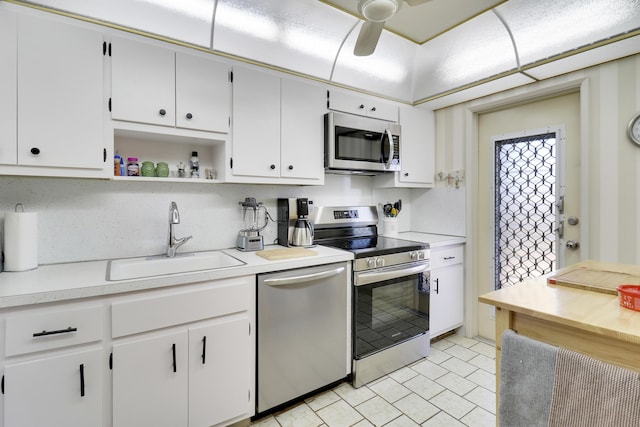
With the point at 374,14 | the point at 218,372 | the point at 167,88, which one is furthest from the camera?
the point at 167,88

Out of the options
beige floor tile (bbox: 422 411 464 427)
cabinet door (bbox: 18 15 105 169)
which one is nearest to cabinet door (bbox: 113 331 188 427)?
cabinet door (bbox: 18 15 105 169)

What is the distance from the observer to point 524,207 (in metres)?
2.65

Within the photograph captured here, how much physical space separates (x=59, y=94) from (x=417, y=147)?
9.04 ft

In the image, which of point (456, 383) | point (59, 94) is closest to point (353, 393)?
point (456, 383)

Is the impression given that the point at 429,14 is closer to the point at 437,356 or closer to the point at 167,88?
the point at 167,88

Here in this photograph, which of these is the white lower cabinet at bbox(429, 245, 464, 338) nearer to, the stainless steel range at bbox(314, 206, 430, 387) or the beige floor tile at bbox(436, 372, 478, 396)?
the stainless steel range at bbox(314, 206, 430, 387)

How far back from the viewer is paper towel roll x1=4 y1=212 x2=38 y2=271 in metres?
1.55

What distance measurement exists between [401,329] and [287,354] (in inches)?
40.1

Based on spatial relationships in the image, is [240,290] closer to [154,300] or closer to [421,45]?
[154,300]

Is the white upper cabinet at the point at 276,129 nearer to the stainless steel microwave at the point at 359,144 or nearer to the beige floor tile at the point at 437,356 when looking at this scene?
the stainless steel microwave at the point at 359,144

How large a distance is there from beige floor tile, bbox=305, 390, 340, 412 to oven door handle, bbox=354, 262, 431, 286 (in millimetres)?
769

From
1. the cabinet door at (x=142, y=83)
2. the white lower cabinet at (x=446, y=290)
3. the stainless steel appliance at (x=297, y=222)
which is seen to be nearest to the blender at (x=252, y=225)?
the stainless steel appliance at (x=297, y=222)

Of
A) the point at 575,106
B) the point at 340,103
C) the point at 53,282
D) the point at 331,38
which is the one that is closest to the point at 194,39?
the point at 331,38

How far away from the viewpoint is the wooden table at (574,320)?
90 centimetres
